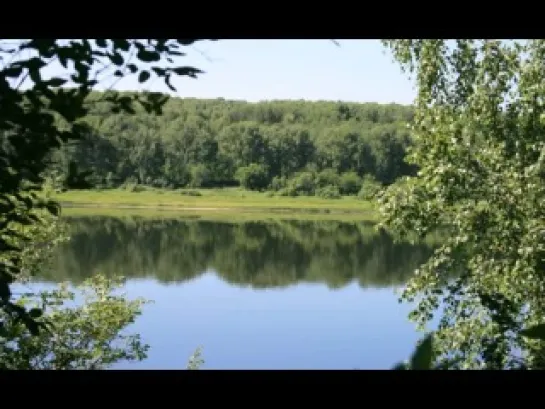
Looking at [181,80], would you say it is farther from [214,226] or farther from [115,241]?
[214,226]

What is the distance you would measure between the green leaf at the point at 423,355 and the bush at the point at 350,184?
40.5 ft

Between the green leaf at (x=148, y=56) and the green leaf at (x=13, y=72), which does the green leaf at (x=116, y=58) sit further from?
the green leaf at (x=13, y=72)

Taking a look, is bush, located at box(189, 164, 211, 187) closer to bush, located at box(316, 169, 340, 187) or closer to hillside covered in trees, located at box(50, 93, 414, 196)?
hillside covered in trees, located at box(50, 93, 414, 196)

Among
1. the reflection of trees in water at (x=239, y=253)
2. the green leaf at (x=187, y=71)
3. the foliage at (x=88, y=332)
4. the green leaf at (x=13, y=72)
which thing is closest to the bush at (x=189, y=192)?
the reflection of trees in water at (x=239, y=253)

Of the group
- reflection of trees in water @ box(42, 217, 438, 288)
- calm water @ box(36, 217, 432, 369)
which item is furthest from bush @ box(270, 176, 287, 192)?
calm water @ box(36, 217, 432, 369)

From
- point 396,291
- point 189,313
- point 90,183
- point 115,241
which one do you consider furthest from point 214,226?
point 90,183

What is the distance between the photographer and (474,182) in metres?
5.37

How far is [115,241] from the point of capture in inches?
775

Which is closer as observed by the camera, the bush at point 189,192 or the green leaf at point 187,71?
the green leaf at point 187,71

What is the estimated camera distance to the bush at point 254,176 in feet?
49.3

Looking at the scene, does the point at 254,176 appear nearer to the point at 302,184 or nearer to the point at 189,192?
the point at 302,184

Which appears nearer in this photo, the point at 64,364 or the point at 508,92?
the point at 64,364

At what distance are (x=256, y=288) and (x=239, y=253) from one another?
362 centimetres
